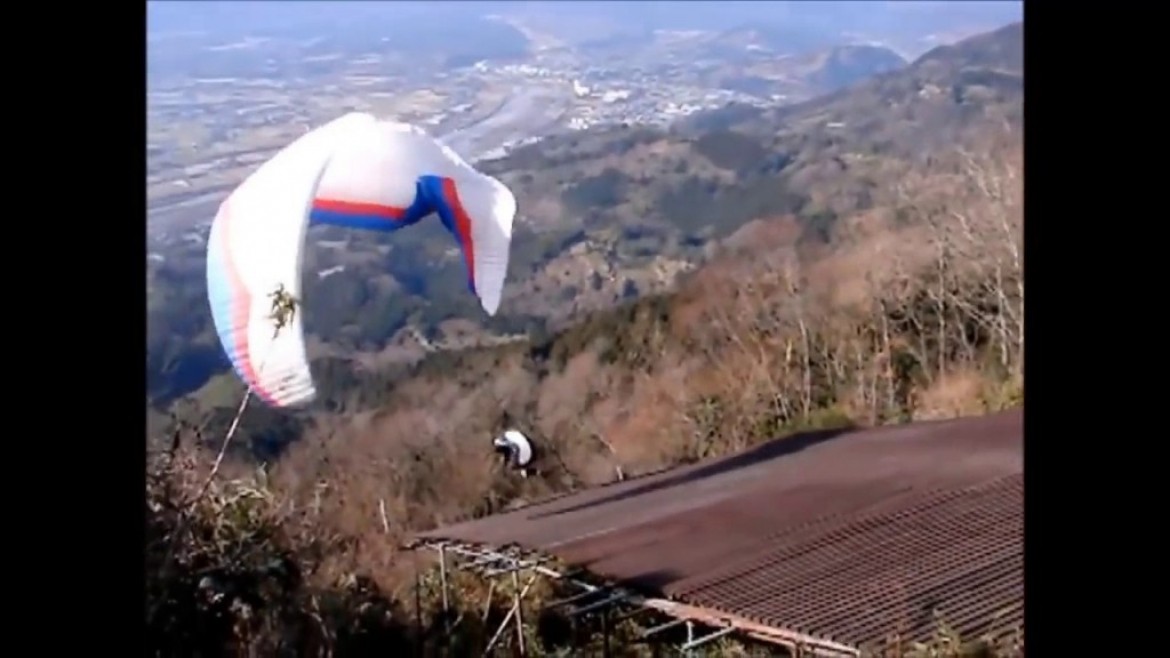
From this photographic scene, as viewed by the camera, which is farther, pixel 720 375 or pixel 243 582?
pixel 720 375

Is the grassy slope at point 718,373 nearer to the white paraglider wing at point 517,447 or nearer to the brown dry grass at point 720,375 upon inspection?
the brown dry grass at point 720,375

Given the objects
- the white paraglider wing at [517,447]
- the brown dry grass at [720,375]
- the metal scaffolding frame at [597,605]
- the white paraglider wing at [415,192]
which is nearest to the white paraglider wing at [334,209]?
the white paraglider wing at [415,192]

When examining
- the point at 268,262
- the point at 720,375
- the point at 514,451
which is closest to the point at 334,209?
the point at 268,262

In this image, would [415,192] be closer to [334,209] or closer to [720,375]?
[334,209]

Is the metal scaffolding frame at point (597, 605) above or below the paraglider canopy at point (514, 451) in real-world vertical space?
above

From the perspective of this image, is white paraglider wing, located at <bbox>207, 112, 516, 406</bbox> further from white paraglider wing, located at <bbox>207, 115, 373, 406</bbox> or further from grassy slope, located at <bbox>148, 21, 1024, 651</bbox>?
grassy slope, located at <bbox>148, 21, 1024, 651</bbox>
